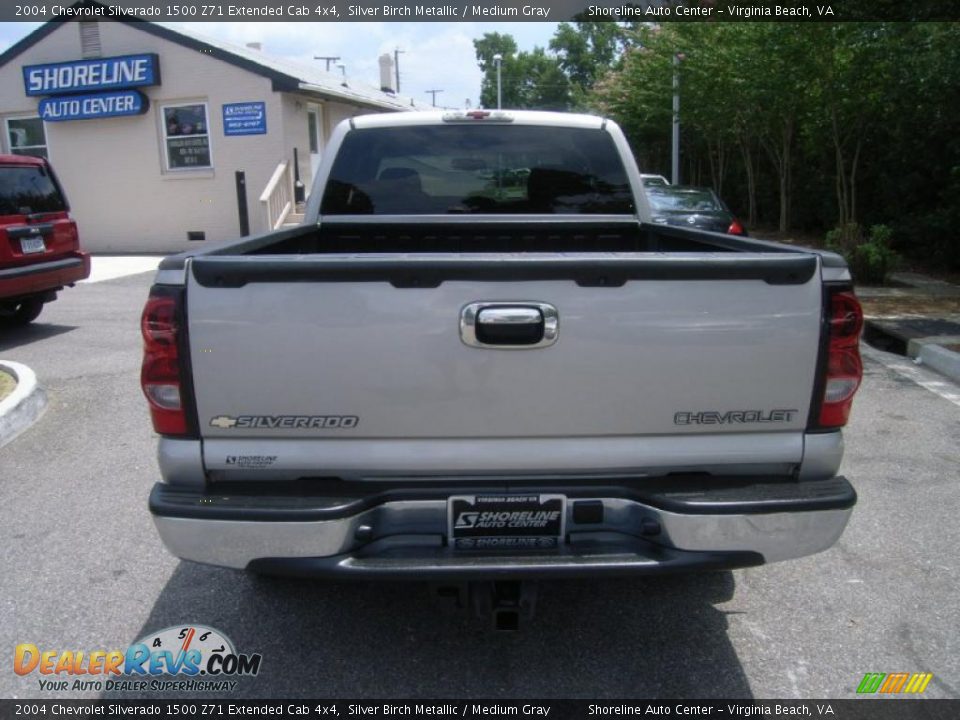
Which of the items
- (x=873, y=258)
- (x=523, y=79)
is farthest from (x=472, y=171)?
(x=523, y=79)

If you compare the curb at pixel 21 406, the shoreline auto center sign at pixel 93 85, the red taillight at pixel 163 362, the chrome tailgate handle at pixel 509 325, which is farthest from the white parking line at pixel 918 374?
the shoreline auto center sign at pixel 93 85

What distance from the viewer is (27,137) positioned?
18.9m

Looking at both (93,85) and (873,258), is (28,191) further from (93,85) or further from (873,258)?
(873,258)

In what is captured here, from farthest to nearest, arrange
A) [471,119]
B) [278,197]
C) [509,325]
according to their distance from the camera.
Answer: [278,197], [471,119], [509,325]

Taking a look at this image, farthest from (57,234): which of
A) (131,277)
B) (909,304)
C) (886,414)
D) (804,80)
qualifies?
(804,80)

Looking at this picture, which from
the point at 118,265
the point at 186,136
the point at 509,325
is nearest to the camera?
the point at 509,325

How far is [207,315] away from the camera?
97.0 inches

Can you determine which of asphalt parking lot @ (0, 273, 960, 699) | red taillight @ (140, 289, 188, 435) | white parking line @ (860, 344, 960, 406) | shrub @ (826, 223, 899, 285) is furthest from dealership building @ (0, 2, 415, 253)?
→ red taillight @ (140, 289, 188, 435)

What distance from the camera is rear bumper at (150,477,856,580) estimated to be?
2.47m

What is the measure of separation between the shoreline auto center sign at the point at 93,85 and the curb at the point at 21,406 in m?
12.2

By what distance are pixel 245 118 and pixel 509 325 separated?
15.8 meters

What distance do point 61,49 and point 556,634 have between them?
1936 cm

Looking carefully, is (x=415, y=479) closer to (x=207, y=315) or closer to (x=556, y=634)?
(x=207, y=315)

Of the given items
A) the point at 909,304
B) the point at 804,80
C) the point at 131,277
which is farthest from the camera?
the point at 131,277
